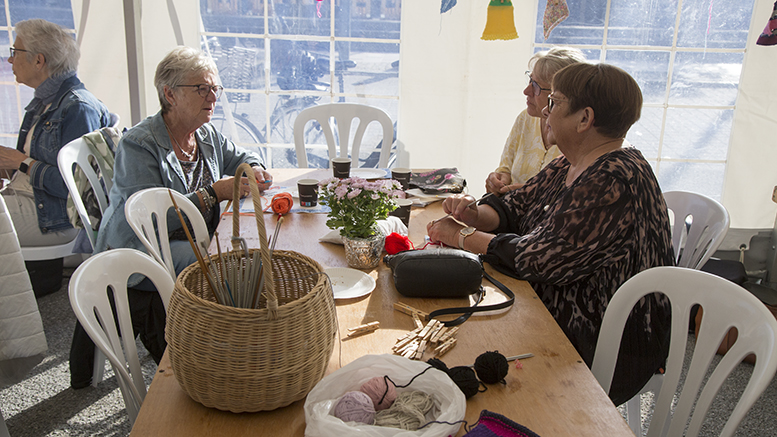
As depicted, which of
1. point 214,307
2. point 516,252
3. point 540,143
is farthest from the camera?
point 540,143

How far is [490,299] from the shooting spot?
4.59 feet

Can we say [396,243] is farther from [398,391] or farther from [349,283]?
[398,391]

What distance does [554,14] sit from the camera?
3389 mm

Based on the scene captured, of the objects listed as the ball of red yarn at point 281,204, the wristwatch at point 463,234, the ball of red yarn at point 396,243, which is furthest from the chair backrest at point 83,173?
the wristwatch at point 463,234

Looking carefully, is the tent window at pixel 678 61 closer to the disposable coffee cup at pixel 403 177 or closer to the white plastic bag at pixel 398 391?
the disposable coffee cup at pixel 403 177

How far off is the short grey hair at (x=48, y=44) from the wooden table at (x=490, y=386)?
2.07 meters

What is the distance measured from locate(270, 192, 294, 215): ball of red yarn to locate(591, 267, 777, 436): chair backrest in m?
1.21

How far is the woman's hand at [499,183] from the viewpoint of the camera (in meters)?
2.56

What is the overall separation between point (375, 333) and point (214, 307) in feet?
1.50

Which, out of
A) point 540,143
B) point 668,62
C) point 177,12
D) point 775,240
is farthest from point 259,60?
point 775,240

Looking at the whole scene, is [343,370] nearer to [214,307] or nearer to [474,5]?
[214,307]

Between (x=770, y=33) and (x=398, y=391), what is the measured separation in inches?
130

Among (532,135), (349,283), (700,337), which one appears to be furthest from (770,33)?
(349,283)

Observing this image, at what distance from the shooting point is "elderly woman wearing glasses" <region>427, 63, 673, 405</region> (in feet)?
4.74
